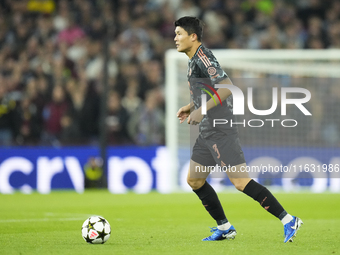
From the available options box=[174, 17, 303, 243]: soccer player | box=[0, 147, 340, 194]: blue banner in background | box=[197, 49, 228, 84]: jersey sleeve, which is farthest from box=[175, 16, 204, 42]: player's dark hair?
box=[0, 147, 340, 194]: blue banner in background

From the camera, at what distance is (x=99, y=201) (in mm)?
10562

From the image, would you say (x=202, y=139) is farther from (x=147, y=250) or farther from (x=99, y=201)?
(x=99, y=201)

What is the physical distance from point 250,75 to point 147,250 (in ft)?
28.7

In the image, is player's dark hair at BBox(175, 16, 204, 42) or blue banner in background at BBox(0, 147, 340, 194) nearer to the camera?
player's dark hair at BBox(175, 16, 204, 42)

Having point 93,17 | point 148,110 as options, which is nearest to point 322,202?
point 148,110

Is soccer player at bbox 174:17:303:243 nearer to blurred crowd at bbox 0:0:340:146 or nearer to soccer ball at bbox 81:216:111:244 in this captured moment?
Answer: soccer ball at bbox 81:216:111:244

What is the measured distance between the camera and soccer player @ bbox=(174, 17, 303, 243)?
5.28 m

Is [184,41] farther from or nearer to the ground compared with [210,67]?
farther from the ground

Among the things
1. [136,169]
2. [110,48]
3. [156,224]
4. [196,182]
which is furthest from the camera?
[110,48]

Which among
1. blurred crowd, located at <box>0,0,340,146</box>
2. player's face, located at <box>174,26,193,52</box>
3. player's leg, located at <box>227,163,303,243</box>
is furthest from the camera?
blurred crowd, located at <box>0,0,340,146</box>

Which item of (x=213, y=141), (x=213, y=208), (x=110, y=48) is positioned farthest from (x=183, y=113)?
(x=110, y=48)

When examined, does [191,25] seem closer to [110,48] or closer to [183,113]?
[183,113]

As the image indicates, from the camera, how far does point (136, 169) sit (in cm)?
1288

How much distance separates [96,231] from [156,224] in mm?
1975
